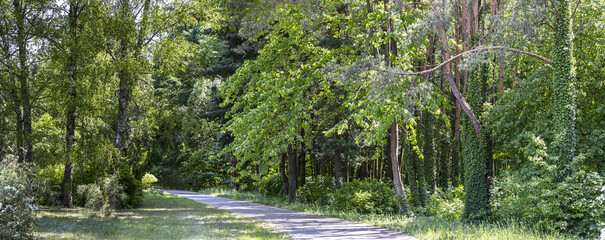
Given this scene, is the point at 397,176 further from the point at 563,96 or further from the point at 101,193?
the point at 101,193

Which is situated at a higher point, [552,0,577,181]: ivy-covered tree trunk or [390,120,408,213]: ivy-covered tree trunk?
[552,0,577,181]: ivy-covered tree trunk

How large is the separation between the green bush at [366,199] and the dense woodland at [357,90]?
0.08 m

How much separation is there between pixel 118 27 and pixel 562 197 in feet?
46.5

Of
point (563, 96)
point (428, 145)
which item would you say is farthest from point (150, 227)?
point (428, 145)

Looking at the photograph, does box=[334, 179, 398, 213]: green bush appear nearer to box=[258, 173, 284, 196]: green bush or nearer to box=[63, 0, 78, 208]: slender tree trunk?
box=[258, 173, 284, 196]: green bush

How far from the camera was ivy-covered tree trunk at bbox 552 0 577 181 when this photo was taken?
32.9ft

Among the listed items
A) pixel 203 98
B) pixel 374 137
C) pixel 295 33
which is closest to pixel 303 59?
pixel 295 33

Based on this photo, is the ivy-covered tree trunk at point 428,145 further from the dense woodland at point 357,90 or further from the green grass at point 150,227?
the green grass at point 150,227

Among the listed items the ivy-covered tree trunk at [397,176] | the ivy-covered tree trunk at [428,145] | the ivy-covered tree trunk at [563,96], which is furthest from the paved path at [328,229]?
the ivy-covered tree trunk at [428,145]

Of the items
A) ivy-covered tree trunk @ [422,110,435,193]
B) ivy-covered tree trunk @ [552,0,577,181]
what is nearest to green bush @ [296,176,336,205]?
ivy-covered tree trunk @ [422,110,435,193]

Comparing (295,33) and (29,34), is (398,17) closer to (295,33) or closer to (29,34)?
(295,33)

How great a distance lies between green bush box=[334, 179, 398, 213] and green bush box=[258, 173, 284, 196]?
8.20 meters

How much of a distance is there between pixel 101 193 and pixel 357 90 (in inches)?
343

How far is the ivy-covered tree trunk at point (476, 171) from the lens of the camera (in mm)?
11922
